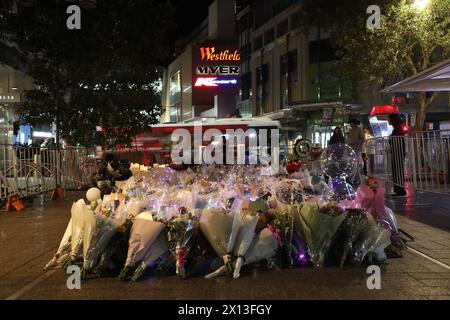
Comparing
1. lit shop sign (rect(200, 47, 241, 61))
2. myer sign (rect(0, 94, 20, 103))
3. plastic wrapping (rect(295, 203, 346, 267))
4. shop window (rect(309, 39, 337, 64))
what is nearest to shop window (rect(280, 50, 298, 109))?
shop window (rect(309, 39, 337, 64))

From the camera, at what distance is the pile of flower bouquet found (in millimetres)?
5523

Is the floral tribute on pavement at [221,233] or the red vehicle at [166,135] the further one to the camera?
the red vehicle at [166,135]

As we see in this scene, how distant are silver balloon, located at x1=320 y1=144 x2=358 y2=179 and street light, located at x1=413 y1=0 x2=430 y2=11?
11201mm

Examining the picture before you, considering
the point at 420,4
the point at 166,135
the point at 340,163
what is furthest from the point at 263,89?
the point at 340,163

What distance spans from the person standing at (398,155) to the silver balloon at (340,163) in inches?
147

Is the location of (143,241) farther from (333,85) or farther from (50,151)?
(333,85)

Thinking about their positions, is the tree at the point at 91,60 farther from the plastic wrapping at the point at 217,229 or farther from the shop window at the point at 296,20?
the shop window at the point at 296,20

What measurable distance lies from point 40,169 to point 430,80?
9.35 meters

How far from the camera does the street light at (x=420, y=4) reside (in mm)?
17147

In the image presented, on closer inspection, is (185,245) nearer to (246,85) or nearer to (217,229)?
(217,229)

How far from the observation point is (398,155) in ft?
37.4

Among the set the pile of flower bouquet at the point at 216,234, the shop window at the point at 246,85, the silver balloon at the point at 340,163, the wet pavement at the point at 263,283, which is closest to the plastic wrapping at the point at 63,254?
the pile of flower bouquet at the point at 216,234

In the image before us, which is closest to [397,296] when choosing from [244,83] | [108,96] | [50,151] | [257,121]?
[50,151]

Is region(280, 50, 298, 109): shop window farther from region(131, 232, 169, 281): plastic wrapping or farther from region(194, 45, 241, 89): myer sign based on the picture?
region(131, 232, 169, 281): plastic wrapping
